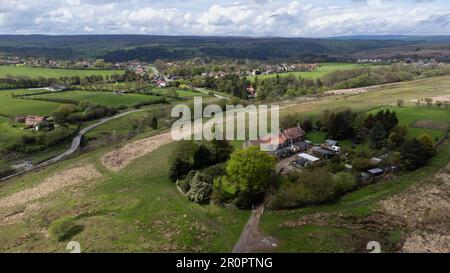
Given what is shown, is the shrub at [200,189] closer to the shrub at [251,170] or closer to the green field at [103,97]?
the shrub at [251,170]

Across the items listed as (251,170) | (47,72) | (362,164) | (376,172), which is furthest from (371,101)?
(47,72)

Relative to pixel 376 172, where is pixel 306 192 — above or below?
below

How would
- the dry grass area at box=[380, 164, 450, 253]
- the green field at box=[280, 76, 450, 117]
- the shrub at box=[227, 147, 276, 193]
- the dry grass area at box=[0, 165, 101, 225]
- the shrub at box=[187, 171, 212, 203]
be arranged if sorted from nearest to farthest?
the dry grass area at box=[380, 164, 450, 253], the shrub at box=[227, 147, 276, 193], the shrub at box=[187, 171, 212, 203], the dry grass area at box=[0, 165, 101, 225], the green field at box=[280, 76, 450, 117]

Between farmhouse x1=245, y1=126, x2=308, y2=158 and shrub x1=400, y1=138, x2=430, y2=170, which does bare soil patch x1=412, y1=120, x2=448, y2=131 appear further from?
farmhouse x1=245, y1=126, x2=308, y2=158

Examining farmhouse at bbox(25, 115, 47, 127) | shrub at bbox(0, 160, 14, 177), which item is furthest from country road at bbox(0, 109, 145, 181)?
farmhouse at bbox(25, 115, 47, 127)

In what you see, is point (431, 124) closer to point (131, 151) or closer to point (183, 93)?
point (131, 151)

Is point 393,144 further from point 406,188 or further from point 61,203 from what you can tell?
point 61,203
